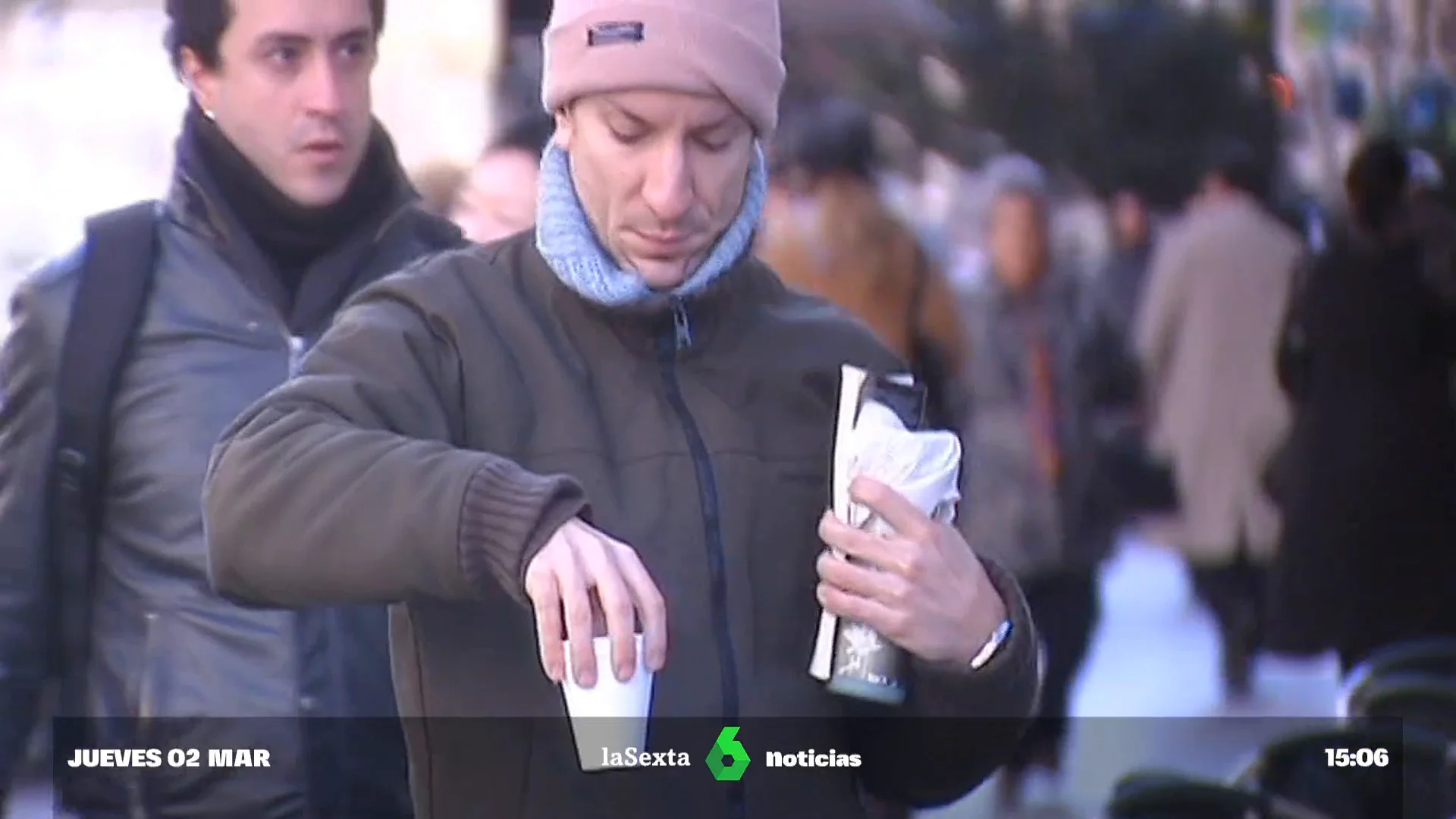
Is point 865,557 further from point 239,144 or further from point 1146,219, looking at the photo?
point 1146,219

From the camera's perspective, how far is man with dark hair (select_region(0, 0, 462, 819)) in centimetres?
218

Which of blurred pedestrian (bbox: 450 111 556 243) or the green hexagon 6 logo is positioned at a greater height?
blurred pedestrian (bbox: 450 111 556 243)

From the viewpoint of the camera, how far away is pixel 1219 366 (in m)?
4.39

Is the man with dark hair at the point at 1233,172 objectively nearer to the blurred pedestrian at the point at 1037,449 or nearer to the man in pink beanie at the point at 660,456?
the blurred pedestrian at the point at 1037,449

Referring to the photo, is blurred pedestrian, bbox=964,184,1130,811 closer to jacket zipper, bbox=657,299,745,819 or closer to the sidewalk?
the sidewalk

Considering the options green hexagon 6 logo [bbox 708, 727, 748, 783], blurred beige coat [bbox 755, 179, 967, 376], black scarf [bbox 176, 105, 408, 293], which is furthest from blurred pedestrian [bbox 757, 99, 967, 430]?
green hexagon 6 logo [bbox 708, 727, 748, 783]

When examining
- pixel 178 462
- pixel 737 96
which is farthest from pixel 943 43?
pixel 737 96

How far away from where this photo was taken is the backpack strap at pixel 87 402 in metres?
2.17

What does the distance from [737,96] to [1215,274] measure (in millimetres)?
2803

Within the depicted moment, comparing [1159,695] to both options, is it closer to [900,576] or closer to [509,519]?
[900,576]

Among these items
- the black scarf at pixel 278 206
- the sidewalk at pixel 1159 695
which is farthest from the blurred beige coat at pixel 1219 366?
the black scarf at pixel 278 206

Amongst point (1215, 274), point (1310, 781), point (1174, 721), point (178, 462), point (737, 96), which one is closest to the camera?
point (737, 96)

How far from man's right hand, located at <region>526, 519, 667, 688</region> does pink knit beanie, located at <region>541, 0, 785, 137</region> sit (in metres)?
0.35

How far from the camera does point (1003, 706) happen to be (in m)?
1.65
